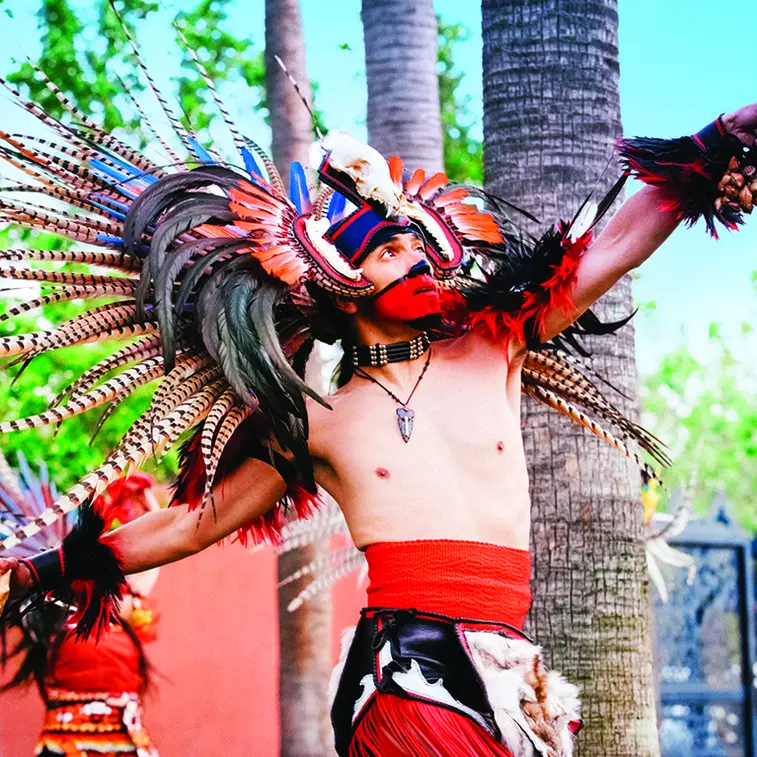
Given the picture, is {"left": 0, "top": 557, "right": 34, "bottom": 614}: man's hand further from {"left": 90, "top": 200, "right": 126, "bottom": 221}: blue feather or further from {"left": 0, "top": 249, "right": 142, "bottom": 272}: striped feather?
{"left": 90, "top": 200, "right": 126, "bottom": 221}: blue feather

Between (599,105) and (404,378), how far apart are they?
1.47 metres

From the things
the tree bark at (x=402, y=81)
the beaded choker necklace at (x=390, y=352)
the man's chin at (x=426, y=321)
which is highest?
the tree bark at (x=402, y=81)

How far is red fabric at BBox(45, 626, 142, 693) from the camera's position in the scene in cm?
582

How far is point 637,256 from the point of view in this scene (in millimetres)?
3189

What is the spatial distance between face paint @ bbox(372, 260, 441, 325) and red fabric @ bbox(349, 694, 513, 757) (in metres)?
0.94

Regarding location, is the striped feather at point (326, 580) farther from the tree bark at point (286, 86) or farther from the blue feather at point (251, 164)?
the blue feather at point (251, 164)

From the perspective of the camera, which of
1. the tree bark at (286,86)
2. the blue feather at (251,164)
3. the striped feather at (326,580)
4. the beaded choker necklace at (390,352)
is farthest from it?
the tree bark at (286,86)

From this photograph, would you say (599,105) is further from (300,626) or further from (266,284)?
(300,626)

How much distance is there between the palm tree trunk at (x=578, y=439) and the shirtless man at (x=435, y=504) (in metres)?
0.75

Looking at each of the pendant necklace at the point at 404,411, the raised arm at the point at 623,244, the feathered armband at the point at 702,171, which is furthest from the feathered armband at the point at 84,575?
the feathered armband at the point at 702,171

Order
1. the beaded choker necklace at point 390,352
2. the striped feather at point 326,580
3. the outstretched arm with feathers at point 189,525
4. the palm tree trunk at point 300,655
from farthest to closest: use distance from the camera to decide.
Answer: the palm tree trunk at point 300,655, the striped feather at point 326,580, the outstretched arm with feathers at point 189,525, the beaded choker necklace at point 390,352

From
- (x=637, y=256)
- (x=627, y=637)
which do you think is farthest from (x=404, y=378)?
(x=627, y=637)

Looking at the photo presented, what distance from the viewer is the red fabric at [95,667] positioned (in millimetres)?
5816

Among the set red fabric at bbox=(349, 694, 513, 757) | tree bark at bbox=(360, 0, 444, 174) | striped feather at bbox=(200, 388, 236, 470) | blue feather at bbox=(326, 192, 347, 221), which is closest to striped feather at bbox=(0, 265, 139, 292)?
striped feather at bbox=(200, 388, 236, 470)
